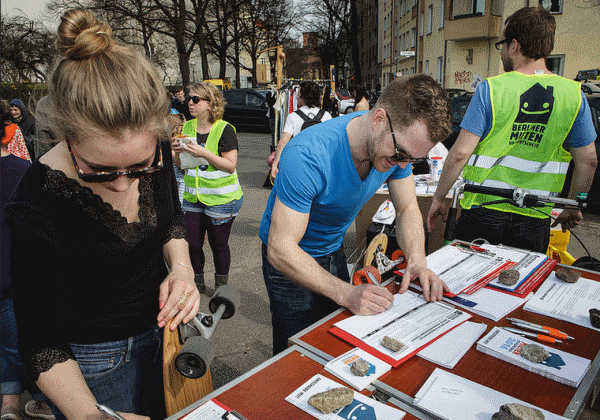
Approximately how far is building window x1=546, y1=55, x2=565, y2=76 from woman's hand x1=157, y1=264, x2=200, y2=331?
1999 cm

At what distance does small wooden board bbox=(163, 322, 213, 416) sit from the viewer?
1.18m

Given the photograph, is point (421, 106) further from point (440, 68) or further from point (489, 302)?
point (440, 68)

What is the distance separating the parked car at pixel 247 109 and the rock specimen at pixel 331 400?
15290 mm

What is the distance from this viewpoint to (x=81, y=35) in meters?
1.03

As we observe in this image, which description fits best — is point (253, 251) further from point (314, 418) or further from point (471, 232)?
point (314, 418)

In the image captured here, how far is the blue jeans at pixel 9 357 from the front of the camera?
7.55ft

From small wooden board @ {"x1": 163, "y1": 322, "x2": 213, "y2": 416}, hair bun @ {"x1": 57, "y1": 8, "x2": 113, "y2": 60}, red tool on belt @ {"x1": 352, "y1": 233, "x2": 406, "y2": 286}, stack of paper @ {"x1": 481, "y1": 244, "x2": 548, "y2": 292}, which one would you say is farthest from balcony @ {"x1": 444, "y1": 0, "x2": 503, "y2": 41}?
small wooden board @ {"x1": 163, "y1": 322, "x2": 213, "y2": 416}

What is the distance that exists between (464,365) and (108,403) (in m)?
1.13

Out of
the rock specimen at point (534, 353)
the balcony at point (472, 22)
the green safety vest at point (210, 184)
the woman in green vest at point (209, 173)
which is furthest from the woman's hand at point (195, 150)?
the balcony at point (472, 22)

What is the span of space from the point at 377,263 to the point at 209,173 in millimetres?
1909

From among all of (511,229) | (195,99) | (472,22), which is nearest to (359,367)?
(511,229)

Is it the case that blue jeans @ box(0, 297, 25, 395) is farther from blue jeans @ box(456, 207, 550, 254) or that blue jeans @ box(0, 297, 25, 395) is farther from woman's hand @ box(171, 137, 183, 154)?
blue jeans @ box(456, 207, 550, 254)

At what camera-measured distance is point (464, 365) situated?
131 cm

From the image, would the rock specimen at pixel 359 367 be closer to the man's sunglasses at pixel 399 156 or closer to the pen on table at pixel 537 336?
the pen on table at pixel 537 336
